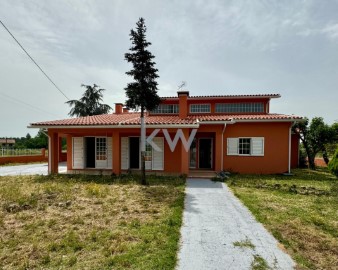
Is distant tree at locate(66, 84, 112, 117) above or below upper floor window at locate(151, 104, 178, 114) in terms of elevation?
above

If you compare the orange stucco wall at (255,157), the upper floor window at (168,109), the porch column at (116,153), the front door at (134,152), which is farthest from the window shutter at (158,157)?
the upper floor window at (168,109)

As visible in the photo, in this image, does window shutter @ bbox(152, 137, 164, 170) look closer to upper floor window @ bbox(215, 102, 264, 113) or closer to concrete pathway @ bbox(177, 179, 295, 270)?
upper floor window @ bbox(215, 102, 264, 113)

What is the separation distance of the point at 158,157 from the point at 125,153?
2.11m

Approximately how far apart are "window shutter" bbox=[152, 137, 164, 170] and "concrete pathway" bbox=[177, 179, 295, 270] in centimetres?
630

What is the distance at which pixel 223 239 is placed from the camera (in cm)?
459

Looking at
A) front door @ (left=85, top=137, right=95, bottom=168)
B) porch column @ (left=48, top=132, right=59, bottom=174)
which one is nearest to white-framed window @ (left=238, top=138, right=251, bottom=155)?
front door @ (left=85, top=137, right=95, bottom=168)

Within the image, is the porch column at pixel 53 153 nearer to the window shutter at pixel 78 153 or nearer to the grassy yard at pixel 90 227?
the window shutter at pixel 78 153

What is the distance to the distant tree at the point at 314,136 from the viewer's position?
1734 cm

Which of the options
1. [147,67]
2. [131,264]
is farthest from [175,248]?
[147,67]

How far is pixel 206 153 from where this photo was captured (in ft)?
49.8

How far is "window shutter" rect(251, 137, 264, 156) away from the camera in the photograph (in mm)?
13617

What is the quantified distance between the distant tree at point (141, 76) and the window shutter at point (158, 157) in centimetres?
373

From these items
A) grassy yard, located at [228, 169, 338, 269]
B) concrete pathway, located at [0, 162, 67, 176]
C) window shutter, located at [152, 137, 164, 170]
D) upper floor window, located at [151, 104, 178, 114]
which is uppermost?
upper floor window, located at [151, 104, 178, 114]

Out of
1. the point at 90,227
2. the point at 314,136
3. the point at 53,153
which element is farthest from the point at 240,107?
the point at 90,227
